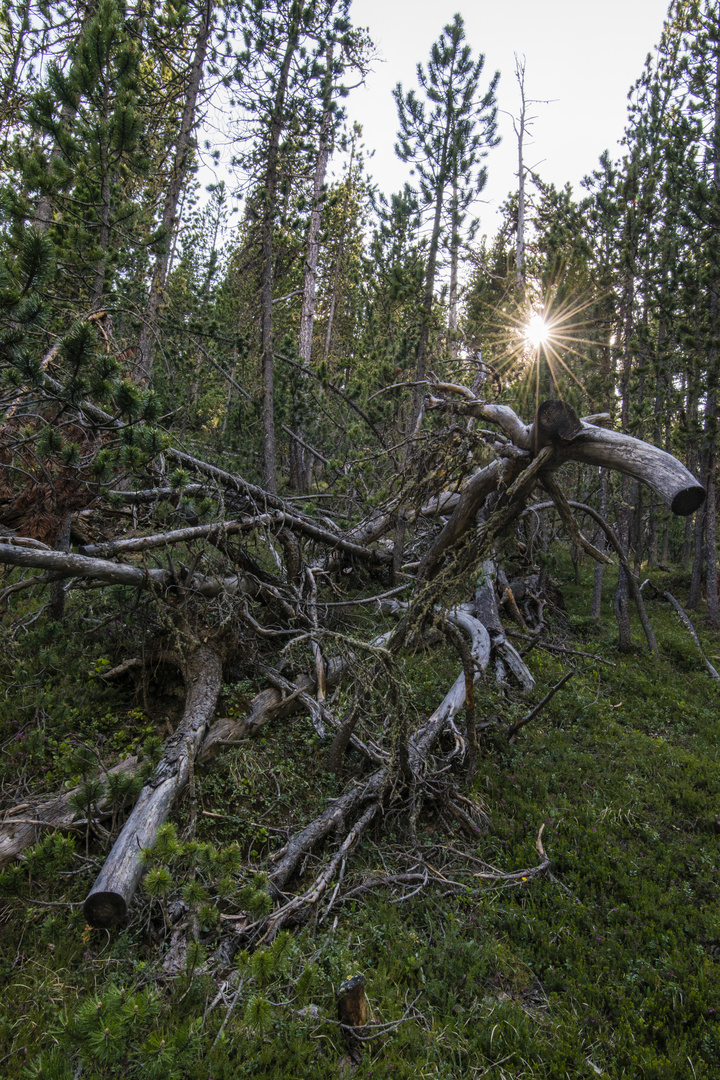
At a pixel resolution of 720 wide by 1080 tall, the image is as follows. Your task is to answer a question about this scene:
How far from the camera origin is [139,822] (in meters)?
3.41

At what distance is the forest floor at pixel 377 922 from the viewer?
8.35 feet

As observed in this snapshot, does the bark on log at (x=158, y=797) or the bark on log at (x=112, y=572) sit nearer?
the bark on log at (x=158, y=797)

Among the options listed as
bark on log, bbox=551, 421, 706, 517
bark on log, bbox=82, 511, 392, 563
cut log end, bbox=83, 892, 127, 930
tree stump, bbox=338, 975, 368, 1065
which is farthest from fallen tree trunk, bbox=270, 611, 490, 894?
bark on log, bbox=551, 421, 706, 517

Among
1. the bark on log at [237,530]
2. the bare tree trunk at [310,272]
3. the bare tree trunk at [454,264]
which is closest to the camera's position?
the bark on log at [237,530]

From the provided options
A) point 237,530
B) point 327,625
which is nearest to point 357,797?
point 327,625

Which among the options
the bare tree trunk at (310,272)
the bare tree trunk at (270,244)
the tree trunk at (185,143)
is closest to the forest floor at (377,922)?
the bare tree trunk at (270,244)

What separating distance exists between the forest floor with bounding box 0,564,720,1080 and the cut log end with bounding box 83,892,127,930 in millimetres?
168

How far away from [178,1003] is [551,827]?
3.18 meters

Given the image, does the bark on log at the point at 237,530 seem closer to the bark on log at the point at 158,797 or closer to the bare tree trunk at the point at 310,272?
the bark on log at the point at 158,797

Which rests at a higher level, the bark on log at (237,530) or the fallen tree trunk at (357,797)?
the bark on log at (237,530)

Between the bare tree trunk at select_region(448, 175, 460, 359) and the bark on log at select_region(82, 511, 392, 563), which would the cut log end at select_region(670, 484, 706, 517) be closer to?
the bark on log at select_region(82, 511, 392, 563)

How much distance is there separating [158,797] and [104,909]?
0.74 m

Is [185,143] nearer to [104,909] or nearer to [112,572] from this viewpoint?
[112,572]

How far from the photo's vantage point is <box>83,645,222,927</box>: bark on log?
293 centimetres
